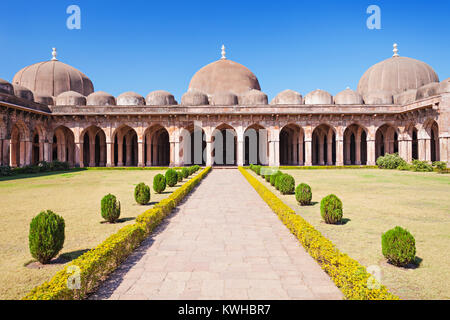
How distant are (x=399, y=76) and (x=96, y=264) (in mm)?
37365

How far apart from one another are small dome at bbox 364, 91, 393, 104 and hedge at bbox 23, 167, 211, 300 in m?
29.2

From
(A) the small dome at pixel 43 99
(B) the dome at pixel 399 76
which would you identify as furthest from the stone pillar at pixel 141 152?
(B) the dome at pixel 399 76

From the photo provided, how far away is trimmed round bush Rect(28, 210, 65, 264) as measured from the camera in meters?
4.26

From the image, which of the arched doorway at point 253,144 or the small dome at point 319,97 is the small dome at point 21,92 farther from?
the small dome at point 319,97

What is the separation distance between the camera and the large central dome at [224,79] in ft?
114

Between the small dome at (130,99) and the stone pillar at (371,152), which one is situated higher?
the small dome at (130,99)

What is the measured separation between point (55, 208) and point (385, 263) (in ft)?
26.3

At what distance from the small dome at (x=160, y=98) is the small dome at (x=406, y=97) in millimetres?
22501

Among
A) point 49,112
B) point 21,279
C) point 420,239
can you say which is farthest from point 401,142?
point 49,112

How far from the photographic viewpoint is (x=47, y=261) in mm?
4371

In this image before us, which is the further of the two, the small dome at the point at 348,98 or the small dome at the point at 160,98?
the small dome at the point at 160,98

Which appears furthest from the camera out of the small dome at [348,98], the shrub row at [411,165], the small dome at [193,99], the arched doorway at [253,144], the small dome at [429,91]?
the arched doorway at [253,144]

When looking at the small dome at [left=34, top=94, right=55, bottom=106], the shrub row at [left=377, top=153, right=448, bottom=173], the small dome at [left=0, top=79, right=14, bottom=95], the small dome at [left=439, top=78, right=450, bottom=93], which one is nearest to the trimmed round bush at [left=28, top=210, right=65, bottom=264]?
the shrub row at [left=377, top=153, right=448, bottom=173]

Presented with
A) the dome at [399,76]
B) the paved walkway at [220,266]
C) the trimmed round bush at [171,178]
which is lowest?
the paved walkway at [220,266]
